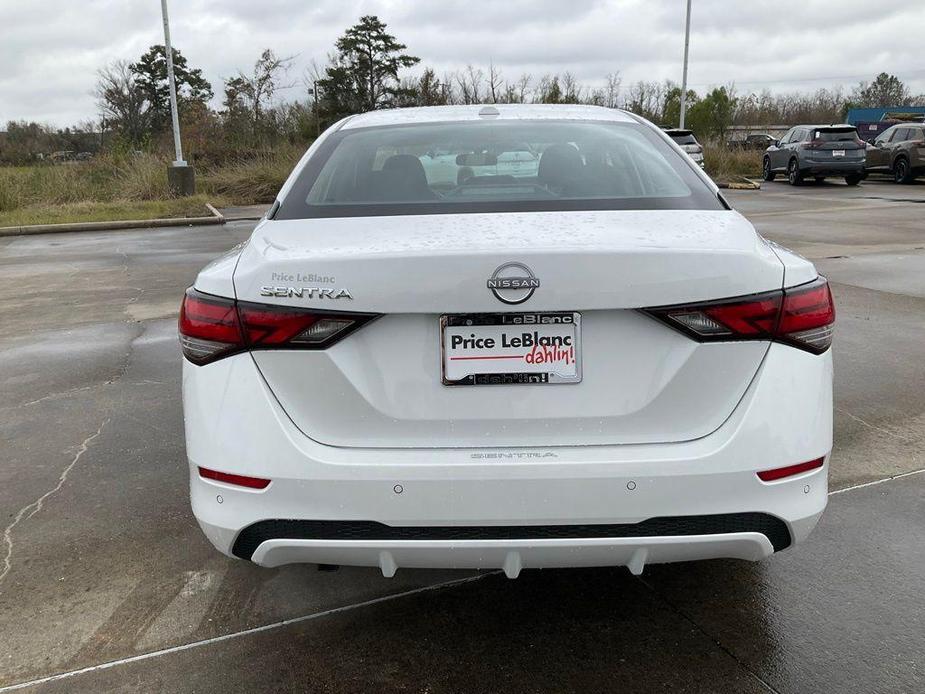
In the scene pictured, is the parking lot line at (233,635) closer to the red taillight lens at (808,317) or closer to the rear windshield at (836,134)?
the red taillight lens at (808,317)

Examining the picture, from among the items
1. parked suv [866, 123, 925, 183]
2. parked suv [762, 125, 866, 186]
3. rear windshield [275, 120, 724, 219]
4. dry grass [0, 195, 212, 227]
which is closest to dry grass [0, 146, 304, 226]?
dry grass [0, 195, 212, 227]

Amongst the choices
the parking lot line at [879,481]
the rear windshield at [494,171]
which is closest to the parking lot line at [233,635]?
the rear windshield at [494,171]

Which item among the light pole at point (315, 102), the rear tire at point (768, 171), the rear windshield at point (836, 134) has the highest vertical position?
the light pole at point (315, 102)

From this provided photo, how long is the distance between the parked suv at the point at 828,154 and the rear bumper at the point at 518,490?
2551 centimetres

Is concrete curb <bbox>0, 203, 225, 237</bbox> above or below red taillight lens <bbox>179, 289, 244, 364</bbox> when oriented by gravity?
below

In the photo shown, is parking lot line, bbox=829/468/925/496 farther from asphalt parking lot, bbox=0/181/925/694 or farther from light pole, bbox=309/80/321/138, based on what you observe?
light pole, bbox=309/80/321/138

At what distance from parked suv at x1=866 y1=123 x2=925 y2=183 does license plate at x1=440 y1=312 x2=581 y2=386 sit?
87.7 ft

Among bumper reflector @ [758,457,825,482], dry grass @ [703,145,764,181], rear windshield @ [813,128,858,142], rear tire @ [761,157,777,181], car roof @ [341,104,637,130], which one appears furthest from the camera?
dry grass @ [703,145,764,181]

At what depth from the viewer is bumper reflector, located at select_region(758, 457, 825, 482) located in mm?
2092

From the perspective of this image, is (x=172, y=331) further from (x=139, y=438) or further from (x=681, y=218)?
(x=681, y=218)

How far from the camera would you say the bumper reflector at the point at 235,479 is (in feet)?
6.94

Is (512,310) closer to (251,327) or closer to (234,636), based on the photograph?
(251,327)

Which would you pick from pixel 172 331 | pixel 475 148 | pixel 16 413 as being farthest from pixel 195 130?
pixel 475 148

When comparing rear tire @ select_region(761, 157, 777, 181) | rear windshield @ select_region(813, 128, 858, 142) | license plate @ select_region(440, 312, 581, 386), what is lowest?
rear tire @ select_region(761, 157, 777, 181)
